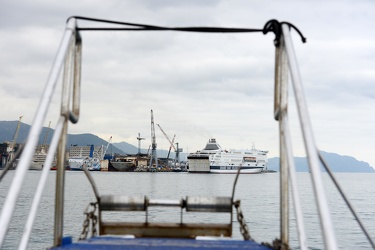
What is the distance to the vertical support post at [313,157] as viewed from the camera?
435cm

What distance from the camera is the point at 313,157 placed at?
194 inches

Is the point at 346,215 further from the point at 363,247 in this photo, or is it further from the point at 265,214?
the point at 363,247

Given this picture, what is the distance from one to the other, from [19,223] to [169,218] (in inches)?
634

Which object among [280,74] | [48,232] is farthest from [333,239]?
[48,232]

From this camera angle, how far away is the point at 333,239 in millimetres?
4293

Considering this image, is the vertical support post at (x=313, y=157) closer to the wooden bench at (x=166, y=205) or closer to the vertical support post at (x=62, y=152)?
the vertical support post at (x=62, y=152)

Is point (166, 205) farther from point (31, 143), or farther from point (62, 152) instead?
point (31, 143)

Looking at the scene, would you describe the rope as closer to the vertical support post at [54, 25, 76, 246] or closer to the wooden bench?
the vertical support post at [54, 25, 76, 246]

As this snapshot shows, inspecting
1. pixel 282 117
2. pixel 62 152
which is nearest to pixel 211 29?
pixel 282 117

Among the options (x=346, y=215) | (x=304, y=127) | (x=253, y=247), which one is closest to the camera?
(x=304, y=127)

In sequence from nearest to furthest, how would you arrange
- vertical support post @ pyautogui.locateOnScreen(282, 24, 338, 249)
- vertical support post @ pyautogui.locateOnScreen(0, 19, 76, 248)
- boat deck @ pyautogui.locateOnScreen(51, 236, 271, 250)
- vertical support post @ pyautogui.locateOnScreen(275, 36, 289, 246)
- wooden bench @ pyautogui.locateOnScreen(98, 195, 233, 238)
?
vertical support post @ pyautogui.locateOnScreen(282, 24, 338, 249) < vertical support post @ pyautogui.locateOnScreen(0, 19, 76, 248) < vertical support post @ pyautogui.locateOnScreen(275, 36, 289, 246) < boat deck @ pyautogui.locateOnScreen(51, 236, 271, 250) < wooden bench @ pyautogui.locateOnScreen(98, 195, 233, 238)

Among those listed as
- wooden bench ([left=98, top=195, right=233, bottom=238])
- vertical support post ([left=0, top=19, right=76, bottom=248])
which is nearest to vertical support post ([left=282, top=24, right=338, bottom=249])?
vertical support post ([left=0, top=19, right=76, bottom=248])

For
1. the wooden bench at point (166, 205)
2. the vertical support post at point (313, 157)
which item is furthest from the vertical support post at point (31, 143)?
the wooden bench at point (166, 205)

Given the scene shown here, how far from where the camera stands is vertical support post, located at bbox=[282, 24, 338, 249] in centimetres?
435
